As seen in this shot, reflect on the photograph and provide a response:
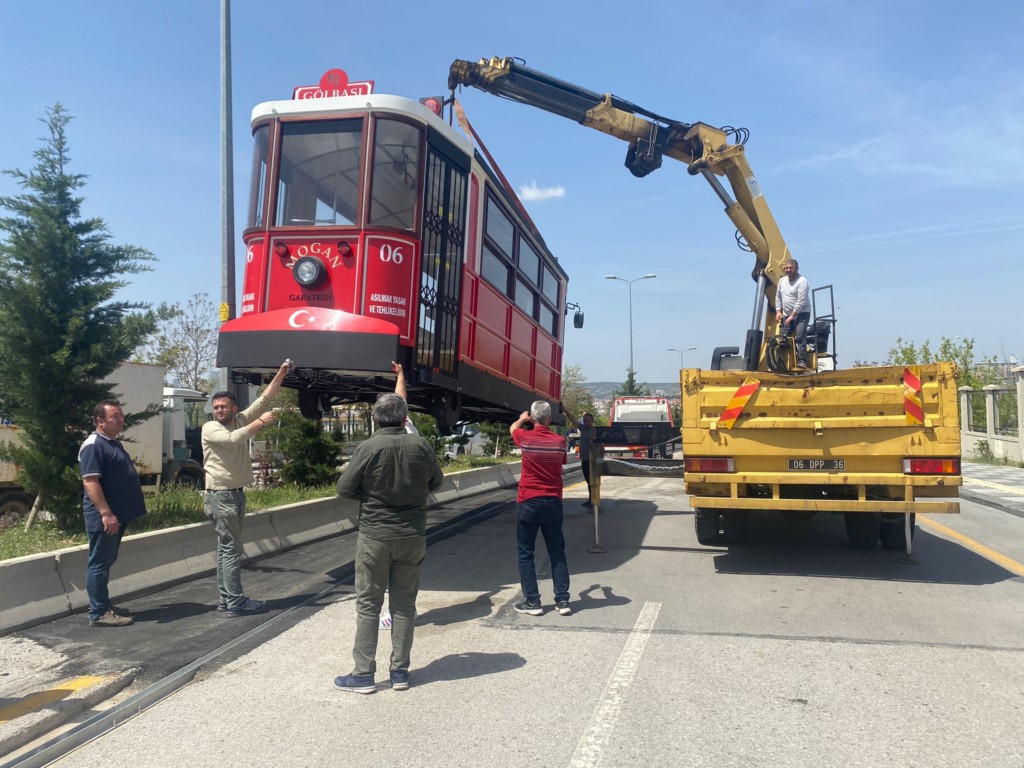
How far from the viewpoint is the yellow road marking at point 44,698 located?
13.0 ft

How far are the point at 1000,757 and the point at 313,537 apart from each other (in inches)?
304

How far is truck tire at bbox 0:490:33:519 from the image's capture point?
36.3ft

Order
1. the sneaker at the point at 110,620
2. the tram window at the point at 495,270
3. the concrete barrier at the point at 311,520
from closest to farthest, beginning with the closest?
the sneaker at the point at 110,620 < the tram window at the point at 495,270 < the concrete barrier at the point at 311,520

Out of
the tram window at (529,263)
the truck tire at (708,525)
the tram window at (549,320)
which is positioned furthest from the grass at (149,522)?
the truck tire at (708,525)

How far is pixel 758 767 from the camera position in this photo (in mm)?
3408

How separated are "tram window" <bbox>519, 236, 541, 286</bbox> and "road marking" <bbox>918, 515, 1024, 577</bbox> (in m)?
6.32

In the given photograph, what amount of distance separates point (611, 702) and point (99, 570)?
383 centimetres

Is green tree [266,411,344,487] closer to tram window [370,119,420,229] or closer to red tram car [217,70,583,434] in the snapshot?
red tram car [217,70,583,434]

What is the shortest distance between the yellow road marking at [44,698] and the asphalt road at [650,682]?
52 centimetres

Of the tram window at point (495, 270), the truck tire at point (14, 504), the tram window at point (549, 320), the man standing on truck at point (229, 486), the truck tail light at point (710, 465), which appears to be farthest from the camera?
the tram window at point (549, 320)

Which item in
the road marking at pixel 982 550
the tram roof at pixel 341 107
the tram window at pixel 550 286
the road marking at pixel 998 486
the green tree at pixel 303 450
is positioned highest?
the tram roof at pixel 341 107

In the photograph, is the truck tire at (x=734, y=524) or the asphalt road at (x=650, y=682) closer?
the asphalt road at (x=650, y=682)

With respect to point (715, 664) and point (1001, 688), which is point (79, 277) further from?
point (1001, 688)

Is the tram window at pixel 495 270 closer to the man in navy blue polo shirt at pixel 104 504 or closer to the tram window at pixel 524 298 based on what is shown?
the tram window at pixel 524 298
